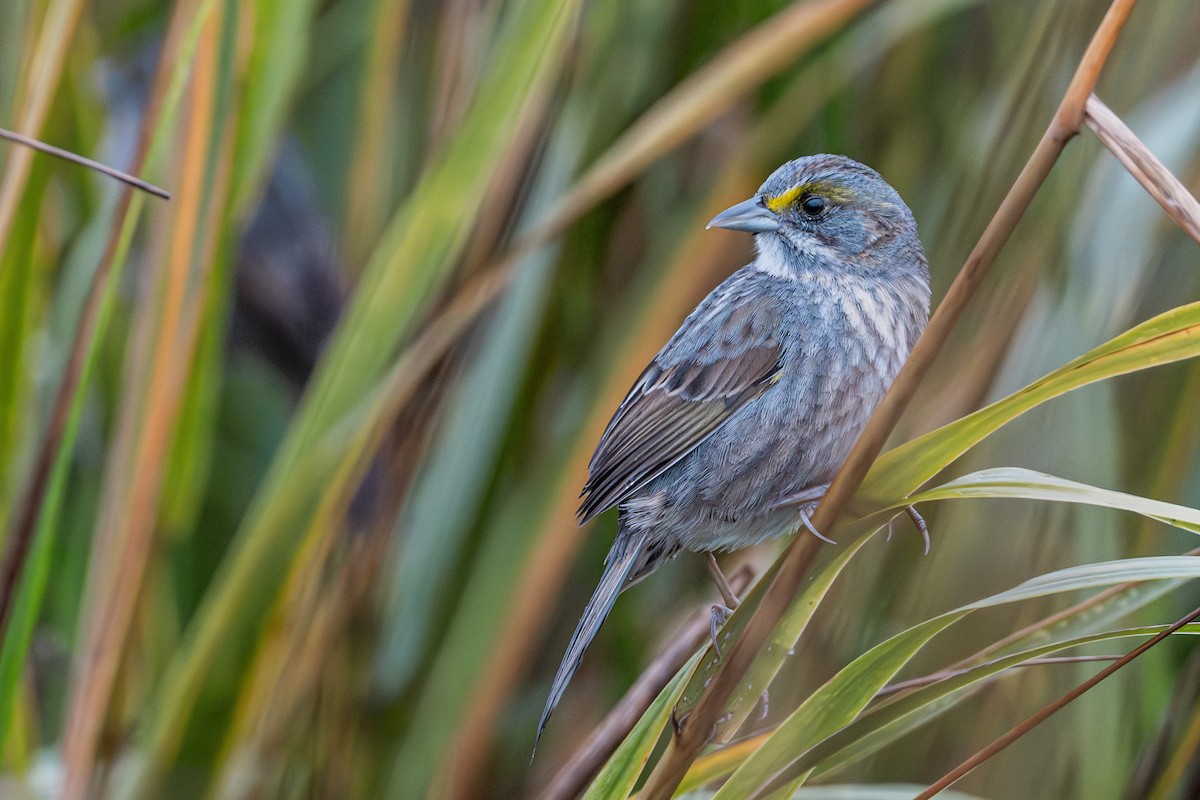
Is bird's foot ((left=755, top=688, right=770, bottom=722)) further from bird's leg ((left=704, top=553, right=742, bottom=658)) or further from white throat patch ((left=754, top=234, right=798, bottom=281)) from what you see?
white throat patch ((left=754, top=234, right=798, bottom=281))

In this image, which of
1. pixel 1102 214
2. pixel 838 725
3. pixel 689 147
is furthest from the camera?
pixel 689 147

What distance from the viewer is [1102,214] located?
0.86m

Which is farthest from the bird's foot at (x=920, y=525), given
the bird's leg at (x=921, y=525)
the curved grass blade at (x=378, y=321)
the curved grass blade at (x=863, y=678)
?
the curved grass blade at (x=378, y=321)

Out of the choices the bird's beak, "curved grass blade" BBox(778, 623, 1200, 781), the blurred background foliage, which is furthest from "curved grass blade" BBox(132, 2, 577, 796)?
"curved grass blade" BBox(778, 623, 1200, 781)

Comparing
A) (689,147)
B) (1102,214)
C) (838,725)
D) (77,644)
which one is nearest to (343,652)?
(77,644)

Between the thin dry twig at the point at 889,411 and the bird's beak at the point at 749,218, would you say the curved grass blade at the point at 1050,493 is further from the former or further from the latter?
the bird's beak at the point at 749,218

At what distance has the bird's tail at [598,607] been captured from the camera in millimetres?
833

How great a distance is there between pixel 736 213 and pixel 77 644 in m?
0.69

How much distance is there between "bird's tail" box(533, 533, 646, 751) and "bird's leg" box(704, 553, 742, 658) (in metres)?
0.07

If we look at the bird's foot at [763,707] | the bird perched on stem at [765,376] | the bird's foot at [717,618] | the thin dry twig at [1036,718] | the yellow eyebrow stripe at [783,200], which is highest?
the yellow eyebrow stripe at [783,200]

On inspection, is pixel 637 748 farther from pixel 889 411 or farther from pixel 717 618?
pixel 889 411

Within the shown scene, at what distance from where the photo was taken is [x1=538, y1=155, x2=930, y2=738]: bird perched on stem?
2.82 ft

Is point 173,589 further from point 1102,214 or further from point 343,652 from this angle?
point 1102,214

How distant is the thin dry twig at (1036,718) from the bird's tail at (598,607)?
0.26 m
